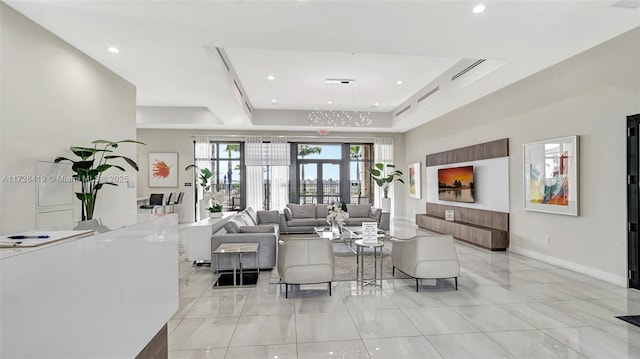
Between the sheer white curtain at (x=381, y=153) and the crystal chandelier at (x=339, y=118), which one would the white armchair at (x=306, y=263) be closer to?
the crystal chandelier at (x=339, y=118)

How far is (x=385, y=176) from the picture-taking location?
452 inches

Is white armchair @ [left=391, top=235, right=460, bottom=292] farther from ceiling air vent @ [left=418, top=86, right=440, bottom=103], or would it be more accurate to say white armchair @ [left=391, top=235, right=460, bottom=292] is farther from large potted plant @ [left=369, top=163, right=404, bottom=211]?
large potted plant @ [left=369, top=163, right=404, bottom=211]

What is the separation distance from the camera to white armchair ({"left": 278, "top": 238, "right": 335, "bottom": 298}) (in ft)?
12.9

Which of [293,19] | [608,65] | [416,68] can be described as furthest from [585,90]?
[293,19]

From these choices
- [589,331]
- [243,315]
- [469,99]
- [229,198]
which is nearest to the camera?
[589,331]

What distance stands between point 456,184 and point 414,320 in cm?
555

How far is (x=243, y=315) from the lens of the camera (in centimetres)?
340

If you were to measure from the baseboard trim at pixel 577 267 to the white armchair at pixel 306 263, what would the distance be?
379 centimetres

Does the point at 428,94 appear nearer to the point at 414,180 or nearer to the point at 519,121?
the point at 519,121

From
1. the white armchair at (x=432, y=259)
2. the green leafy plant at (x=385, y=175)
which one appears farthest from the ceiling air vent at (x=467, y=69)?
the green leafy plant at (x=385, y=175)

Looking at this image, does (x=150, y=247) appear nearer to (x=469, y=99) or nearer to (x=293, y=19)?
(x=293, y=19)

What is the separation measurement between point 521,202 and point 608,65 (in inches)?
101

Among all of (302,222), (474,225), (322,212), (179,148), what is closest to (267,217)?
(302,222)

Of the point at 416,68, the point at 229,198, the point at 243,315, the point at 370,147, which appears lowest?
the point at 243,315
